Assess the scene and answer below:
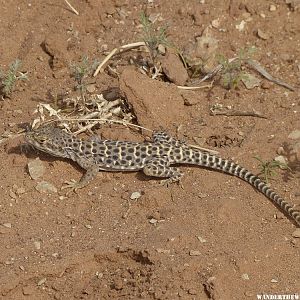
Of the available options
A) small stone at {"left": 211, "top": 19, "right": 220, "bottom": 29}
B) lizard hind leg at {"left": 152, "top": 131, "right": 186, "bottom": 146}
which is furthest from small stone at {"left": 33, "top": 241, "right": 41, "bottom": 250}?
small stone at {"left": 211, "top": 19, "right": 220, "bottom": 29}

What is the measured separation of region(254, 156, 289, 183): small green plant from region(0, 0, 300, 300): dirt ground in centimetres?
13

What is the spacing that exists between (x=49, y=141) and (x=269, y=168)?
353cm

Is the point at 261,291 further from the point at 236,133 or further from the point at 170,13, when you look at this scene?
the point at 170,13

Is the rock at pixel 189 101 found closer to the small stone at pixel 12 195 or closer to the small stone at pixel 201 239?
the small stone at pixel 201 239

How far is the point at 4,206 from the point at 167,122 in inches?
124

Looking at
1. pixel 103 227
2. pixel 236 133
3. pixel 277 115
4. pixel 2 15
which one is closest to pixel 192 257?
pixel 103 227

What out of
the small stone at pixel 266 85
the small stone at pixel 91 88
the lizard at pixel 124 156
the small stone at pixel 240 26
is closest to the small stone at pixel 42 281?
the lizard at pixel 124 156

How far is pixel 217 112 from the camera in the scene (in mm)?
10625

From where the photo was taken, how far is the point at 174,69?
1090 centimetres

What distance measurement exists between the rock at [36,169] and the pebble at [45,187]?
0.15 m

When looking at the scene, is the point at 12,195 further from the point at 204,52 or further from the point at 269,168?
the point at 204,52

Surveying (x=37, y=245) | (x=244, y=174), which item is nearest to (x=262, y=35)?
(x=244, y=174)

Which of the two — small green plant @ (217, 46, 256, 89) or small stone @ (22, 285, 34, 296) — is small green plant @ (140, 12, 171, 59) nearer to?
small green plant @ (217, 46, 256, 89)

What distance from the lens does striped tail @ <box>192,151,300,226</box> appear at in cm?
880
